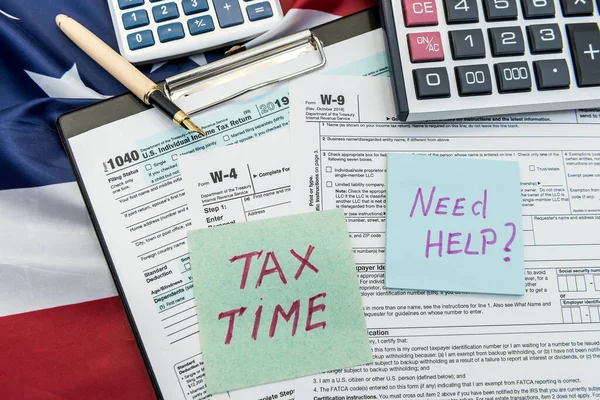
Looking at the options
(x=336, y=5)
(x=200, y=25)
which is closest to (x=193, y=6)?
(x=200, y=25)

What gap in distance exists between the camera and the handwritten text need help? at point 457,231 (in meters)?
0.38

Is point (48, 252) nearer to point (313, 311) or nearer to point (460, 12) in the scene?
point (313, 311)

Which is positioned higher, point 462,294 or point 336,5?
point 336,5

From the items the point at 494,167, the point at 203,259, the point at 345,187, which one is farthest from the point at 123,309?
the point at 494,167

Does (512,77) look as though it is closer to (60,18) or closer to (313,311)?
(313,311)

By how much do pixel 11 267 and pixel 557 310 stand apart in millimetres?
385

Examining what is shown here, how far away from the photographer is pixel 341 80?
15.9 inches

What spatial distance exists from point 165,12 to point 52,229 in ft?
0.60

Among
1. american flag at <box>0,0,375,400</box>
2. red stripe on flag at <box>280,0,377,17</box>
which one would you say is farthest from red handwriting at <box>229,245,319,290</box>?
red stripe on flag at <box>280,0,377,17</box>

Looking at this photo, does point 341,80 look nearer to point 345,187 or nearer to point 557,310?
point 345,187

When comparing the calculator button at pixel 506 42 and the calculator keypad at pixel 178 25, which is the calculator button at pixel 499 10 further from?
the calculator keypad at pixel 178 25

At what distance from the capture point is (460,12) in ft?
1.27

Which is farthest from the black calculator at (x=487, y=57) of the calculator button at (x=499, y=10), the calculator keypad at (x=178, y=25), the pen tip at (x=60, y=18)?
the pen tip at (x=60, y=18)

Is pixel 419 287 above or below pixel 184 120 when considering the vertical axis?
below
